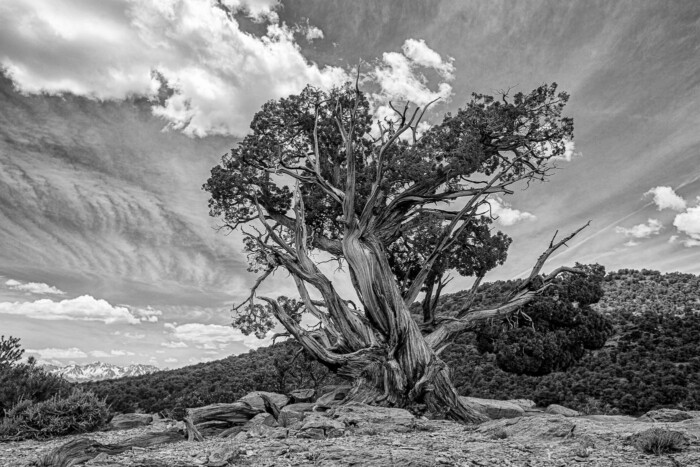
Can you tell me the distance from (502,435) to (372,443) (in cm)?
210

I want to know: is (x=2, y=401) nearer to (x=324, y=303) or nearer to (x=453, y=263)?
(x=324, y=303)

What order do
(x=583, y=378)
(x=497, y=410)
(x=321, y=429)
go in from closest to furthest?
→ 1. (x=321, y=429)
2. (x=497, y=410)
3. (x=583, y=378)

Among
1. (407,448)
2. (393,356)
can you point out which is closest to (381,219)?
(393,356)

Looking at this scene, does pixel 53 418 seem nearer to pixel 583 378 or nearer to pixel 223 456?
pixel 223 456

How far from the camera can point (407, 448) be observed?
229 inches

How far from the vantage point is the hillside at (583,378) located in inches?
681

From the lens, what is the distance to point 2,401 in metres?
11.7

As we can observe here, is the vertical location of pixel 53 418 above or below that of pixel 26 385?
below

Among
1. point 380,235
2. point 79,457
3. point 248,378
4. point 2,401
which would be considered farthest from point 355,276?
point 248,378

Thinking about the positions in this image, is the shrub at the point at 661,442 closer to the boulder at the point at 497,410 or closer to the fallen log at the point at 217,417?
the boulder at the point at 497,410

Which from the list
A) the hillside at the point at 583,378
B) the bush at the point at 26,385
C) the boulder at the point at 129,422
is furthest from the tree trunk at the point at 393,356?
the bush at the point at 26,385

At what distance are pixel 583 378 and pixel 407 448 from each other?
17255 millimetres

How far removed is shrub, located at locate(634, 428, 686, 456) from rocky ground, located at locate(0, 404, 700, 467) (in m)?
0.09

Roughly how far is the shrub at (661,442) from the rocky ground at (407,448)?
0.09 m
